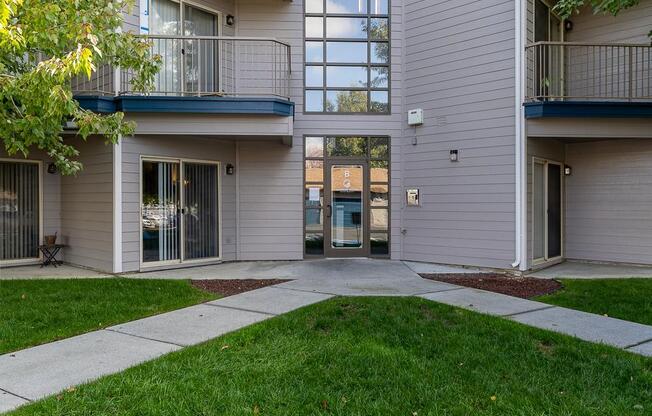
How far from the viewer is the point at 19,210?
370 inches

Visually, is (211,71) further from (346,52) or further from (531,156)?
(531,156)

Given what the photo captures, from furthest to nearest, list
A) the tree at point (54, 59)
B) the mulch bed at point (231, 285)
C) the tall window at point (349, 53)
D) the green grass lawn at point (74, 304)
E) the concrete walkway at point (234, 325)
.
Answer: the tall window at point (349, 53) < the mulch bed at point (231, 285) < the green grass lawn at point (74, 304) < the tree at point (54, 59) < the concrete walkway at point (234, 325)

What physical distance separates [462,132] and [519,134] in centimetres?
107

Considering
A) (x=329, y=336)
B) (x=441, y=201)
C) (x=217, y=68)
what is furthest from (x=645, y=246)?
(x=217, y=68)

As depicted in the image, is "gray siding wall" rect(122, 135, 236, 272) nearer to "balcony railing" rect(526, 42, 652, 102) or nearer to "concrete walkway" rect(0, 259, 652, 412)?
"concrete walkway" rect(0, 259, 652, 412)

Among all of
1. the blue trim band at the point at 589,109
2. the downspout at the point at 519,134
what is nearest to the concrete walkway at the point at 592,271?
the downspout at the point at 519,134

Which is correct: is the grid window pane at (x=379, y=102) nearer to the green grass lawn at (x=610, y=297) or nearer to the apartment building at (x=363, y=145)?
the apartment building at (x=363, y=145)

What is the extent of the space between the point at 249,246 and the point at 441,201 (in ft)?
13.2

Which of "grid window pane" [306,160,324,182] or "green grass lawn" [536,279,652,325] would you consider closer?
"green grass lawn" [536,279,652,325]

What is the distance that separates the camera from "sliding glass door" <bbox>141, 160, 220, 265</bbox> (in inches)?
349

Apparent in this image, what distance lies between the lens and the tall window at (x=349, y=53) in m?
10.1

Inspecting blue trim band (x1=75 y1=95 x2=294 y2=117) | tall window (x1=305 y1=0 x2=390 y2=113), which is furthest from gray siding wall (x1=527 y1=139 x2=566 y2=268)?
blue trim band (x1=75 y1=95 x2=294 y2=117)

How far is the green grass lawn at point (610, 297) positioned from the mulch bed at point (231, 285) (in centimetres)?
399

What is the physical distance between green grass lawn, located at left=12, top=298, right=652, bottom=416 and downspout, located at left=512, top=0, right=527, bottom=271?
3697 millimetres
